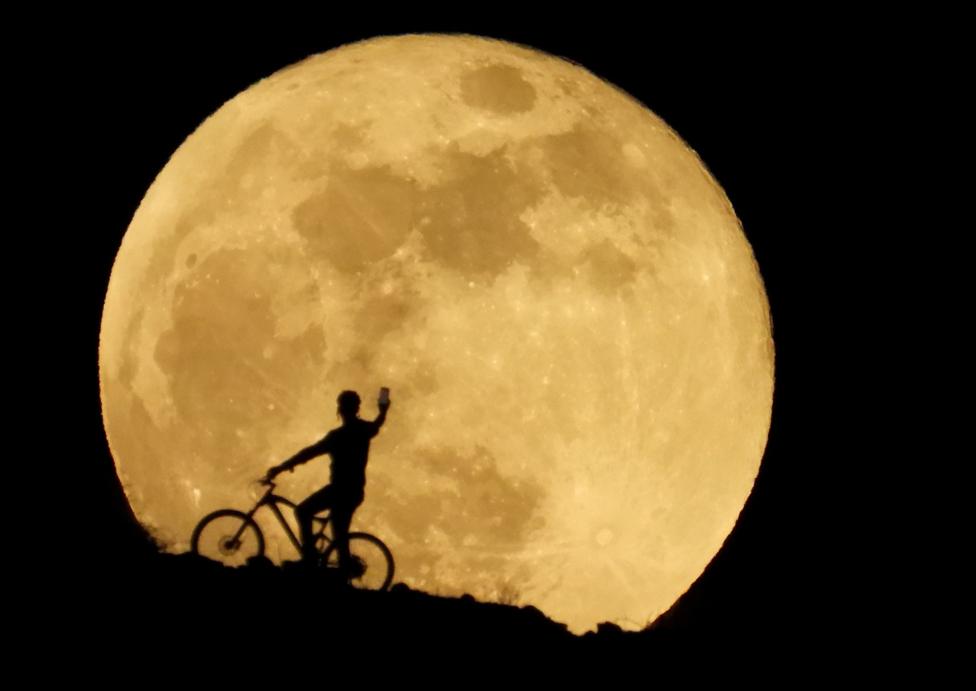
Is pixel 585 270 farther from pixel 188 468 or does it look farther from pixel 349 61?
pixel 188 468

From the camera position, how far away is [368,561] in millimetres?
5824

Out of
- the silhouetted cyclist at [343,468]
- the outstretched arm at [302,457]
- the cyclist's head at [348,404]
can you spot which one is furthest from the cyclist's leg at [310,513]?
the cyclist's head at [348,404]

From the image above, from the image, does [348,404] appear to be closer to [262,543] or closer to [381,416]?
[381,416]

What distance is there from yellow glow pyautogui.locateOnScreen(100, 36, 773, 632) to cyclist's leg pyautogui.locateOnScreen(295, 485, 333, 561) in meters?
0.09

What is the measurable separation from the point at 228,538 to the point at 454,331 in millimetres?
2309

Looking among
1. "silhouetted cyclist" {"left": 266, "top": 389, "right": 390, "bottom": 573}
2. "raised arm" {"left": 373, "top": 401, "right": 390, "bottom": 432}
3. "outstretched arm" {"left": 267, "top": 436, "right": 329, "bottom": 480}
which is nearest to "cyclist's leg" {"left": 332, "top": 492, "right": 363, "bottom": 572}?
"silhouetted cyclist" {"left": 266, "top": 389, "right": 390, "bottom": 573}

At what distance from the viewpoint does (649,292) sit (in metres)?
5.91

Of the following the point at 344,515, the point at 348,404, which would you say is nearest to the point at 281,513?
the point at 344,515

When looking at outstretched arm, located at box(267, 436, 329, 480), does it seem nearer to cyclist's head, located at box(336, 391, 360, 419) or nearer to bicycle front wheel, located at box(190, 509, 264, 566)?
cyclist's head, located at box(336, 391, 360, 419)

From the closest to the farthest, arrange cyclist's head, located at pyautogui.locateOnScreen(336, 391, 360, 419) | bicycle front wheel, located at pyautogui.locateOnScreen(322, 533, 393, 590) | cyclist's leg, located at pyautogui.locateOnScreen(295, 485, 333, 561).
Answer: cyclist's head, located at pyautogui.locateOnScreen(336, 391, 360, 419) → cyclist's leg, located at pyautogui.locateOnScreen(295, 485, 333, 561) → bicycle front wheel, located at pyautogui.locateOnScreen(322, 533, 393, 590)

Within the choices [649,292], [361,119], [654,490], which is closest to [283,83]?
[361,119]

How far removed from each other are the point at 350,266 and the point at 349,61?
1.92 metres

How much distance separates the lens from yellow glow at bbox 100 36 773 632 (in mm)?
5586

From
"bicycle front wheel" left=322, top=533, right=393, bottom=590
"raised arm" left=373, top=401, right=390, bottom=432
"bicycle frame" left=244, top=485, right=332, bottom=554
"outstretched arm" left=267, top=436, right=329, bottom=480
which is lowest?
"bicycle front wheel" left=322, top=533, right=393, bottom=590
